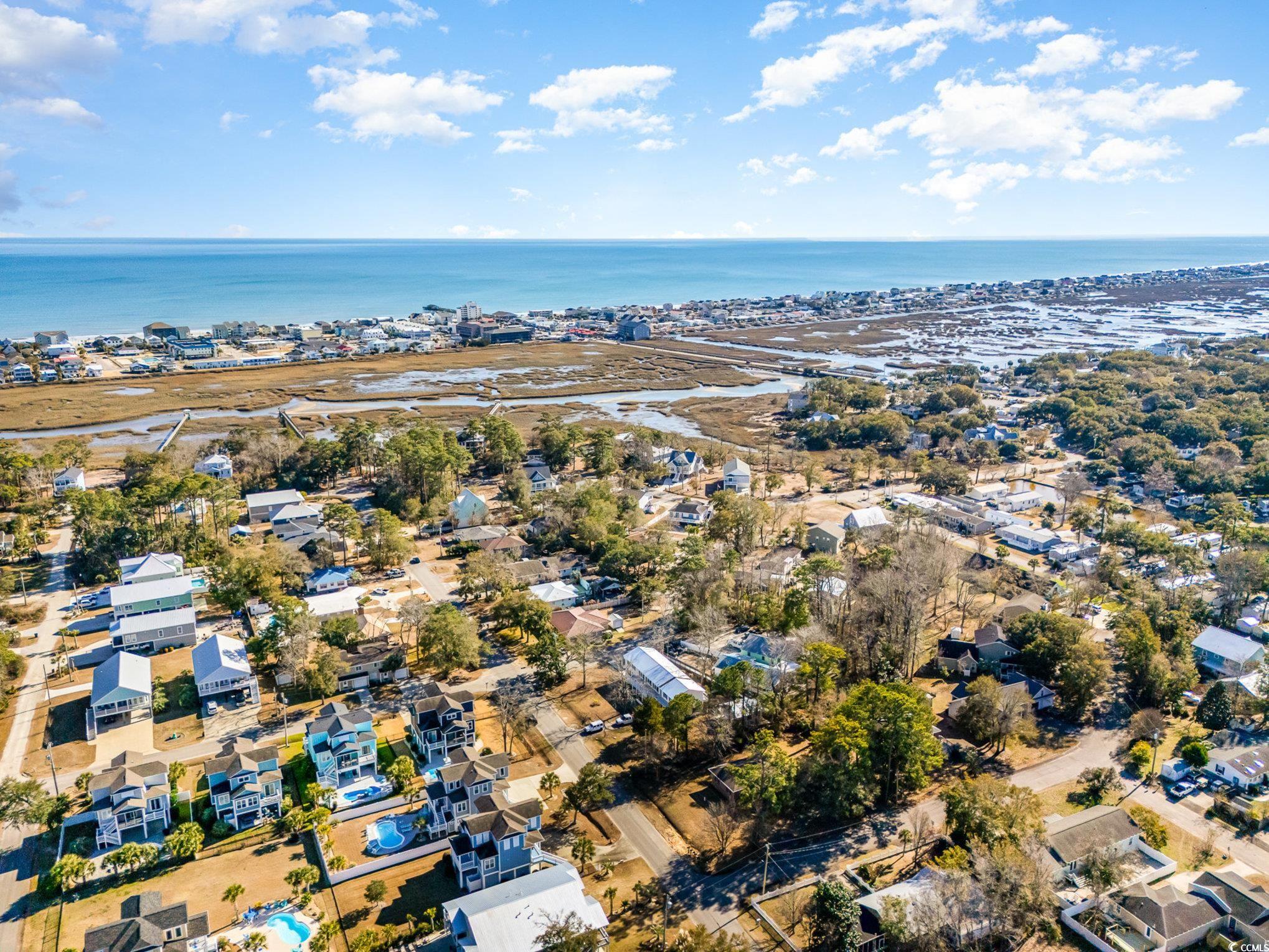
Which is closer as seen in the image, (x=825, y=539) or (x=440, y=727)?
(x=440, y=727)

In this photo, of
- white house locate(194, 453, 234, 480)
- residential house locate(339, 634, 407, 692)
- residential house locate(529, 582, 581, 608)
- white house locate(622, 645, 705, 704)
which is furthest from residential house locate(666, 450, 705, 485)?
white house locate(194, 453, 234, 480)

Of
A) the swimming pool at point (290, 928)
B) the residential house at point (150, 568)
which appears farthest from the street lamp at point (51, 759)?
the residential house at point (150, 568)

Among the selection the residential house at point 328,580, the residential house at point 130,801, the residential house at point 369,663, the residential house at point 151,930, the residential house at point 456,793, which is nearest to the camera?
the residential house at point 151,930

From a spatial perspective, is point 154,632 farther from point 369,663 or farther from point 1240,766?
point 1240,766

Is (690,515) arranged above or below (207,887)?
above

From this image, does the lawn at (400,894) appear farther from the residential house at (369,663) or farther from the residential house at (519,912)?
the residential house at (369,663)

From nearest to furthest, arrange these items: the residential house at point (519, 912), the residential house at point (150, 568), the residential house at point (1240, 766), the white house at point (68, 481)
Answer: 1. the residential house at point (519, 912)
2. the residential house at point (1240, 766)
3. the residential house at point (150, 568)
4. the white house at point (68, 481)

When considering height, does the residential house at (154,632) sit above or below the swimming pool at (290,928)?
above

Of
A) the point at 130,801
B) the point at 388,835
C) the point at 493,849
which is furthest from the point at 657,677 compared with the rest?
the point at 130,801
